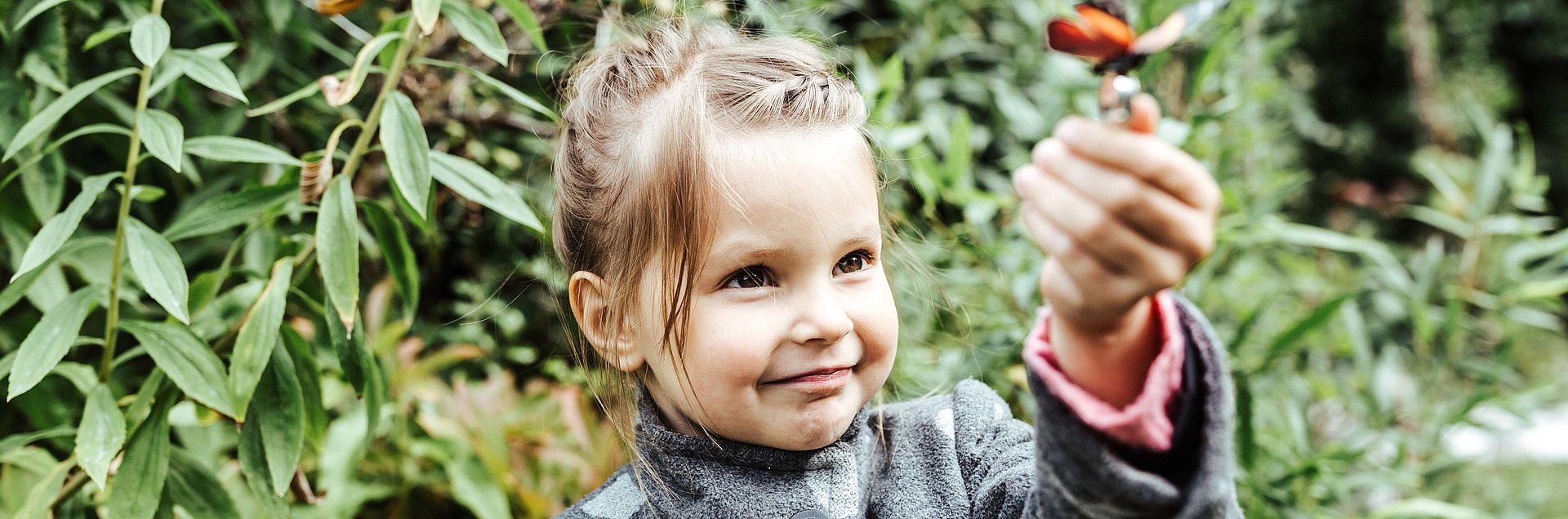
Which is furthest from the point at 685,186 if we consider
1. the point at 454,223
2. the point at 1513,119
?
the point at 1513,119

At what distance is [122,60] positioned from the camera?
1.43m

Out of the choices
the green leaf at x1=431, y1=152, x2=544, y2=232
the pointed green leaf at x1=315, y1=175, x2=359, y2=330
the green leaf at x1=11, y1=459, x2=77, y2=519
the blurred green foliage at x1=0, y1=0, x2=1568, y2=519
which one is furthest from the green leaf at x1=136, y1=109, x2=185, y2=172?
the green leaf at x1=11, y1=459, x2=77, y2=519

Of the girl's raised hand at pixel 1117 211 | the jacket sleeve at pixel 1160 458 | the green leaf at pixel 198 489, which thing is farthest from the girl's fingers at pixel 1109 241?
the green leaf at pixel 198 489

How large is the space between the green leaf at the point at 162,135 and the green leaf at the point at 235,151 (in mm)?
57

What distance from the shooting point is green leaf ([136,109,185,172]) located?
3.30 feet

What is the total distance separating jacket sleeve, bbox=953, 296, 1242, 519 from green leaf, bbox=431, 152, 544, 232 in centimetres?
69

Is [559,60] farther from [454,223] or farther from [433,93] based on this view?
[454,223]

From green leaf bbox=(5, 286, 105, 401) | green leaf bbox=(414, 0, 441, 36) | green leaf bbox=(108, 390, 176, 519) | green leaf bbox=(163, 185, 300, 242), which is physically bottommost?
green leaf bbox=(108, 390, 176, 519)

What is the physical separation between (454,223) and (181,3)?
64cm

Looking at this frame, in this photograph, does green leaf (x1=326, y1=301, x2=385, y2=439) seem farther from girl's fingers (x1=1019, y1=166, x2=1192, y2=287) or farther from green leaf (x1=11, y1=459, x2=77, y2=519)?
girl's fingers (x1=1019, y1=166, x2=1192, y2=287)

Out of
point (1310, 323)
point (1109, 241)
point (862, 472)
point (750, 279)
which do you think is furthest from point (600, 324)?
point (1310, 323)

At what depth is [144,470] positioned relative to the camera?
1.08 metres

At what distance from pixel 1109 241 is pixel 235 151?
1.01m

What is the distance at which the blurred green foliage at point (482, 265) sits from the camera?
3.74ft
